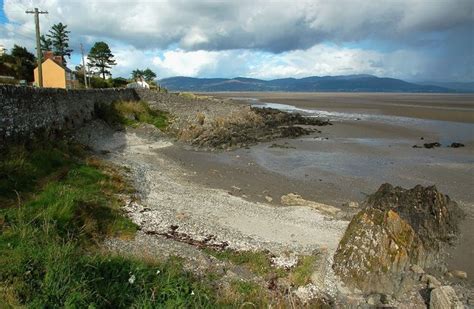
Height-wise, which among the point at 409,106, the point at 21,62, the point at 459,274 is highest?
the point at 21,62

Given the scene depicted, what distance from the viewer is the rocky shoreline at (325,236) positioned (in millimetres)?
7953

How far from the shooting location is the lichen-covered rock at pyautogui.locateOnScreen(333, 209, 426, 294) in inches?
321

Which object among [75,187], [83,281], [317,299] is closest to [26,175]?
[75,187]

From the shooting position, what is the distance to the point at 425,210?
12.4m

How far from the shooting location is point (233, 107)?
147ft

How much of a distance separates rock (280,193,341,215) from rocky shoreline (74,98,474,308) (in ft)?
0.12

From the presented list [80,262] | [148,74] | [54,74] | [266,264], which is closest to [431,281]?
[266,264]

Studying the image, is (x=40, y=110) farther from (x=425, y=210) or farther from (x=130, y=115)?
(x=425, y=210)

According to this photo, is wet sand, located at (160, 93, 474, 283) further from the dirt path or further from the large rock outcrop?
the large rock outcrop

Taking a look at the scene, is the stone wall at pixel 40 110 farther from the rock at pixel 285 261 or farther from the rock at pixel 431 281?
the rock at pixel 431 281

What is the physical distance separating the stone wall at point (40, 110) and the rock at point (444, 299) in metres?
13.2

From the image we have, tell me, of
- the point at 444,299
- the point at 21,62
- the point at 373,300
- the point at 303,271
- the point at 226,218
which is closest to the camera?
the point at 444,299

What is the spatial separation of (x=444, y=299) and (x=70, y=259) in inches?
262

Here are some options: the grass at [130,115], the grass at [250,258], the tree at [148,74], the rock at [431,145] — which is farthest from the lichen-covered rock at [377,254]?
the tree at [148,74]
